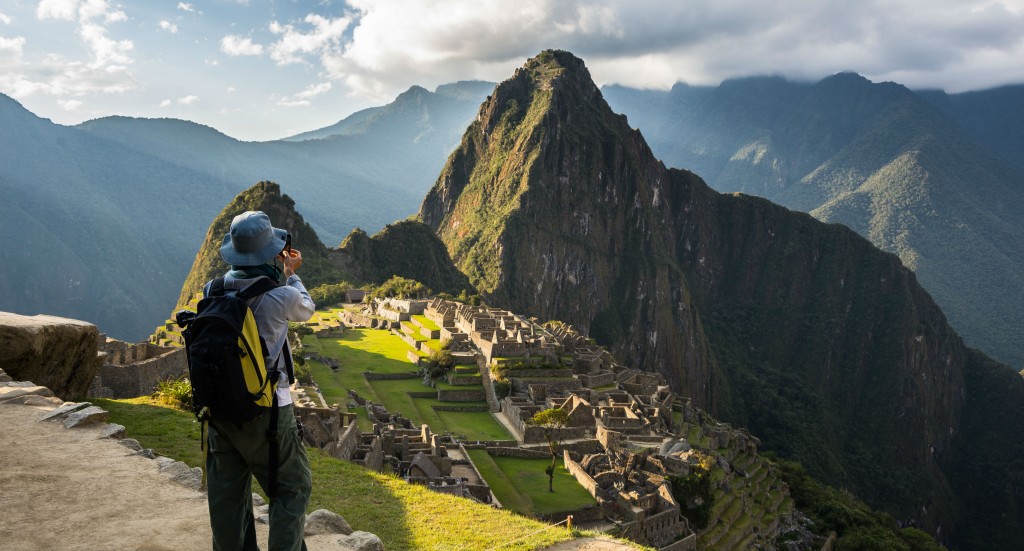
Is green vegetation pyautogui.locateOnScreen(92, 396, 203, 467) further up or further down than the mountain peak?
further down

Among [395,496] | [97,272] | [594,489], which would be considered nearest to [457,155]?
[97,272]

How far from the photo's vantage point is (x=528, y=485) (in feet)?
89.4

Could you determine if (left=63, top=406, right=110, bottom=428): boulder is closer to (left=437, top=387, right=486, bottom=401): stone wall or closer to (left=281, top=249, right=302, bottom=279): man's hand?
(left=281, top=249, right=302, bottom=279): man's hand

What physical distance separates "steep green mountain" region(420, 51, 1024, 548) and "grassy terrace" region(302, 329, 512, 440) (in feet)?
245

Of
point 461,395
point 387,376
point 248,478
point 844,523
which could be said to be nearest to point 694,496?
point 461,395

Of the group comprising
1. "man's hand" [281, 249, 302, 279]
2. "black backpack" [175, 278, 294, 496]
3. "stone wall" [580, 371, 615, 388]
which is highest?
"man's hand" [281, 249, 302, 279]

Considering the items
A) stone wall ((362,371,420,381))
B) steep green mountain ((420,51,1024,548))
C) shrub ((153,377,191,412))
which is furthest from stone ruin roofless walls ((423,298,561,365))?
steep green mountain ((420,51,1024,548))

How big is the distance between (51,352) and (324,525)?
24.1ft

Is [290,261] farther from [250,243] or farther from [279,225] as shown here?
[279,225]

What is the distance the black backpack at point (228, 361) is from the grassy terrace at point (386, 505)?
426 cm

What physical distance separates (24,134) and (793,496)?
174m

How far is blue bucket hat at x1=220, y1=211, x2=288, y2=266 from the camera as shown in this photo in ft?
18.1

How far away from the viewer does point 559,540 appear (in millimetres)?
8875

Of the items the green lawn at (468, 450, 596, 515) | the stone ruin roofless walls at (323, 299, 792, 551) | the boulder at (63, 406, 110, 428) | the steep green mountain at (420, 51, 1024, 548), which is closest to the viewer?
the boulder at (63, 406, 110, 428)
